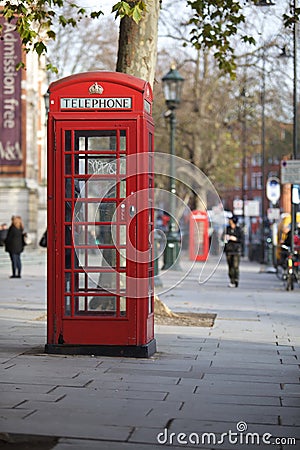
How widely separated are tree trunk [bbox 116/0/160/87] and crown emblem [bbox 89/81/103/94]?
4.13 meters

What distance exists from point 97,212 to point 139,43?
4.64 meters

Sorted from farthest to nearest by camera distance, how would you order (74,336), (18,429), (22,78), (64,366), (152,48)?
(22,78) → (152,48) → (74,336) → (64,366) → (18,429)

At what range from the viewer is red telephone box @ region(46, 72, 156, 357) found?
9953 mm

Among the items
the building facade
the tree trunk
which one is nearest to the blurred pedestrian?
the building facade

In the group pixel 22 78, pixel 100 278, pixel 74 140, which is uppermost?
pixel 22 78

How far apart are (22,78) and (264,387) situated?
3983 cm

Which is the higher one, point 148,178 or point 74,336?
point 148,178

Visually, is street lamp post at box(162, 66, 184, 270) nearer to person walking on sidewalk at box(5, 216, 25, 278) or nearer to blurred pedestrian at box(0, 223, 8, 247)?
person walking on sidewalk at box(5, 216, 25, 278)

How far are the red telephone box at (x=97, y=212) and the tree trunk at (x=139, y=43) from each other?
403 centimetres

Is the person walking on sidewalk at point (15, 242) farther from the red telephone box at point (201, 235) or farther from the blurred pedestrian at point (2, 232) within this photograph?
the red telephone box at point (201, 235)

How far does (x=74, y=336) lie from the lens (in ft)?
33.0

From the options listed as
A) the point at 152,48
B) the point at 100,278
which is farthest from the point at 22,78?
the point at 100,278

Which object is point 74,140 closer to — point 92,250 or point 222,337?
point 92,250

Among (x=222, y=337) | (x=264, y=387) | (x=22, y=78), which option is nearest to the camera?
(x=264, y=387)
